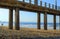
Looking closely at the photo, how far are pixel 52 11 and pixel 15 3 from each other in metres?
10.8

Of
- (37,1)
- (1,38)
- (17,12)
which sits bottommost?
(1,38)

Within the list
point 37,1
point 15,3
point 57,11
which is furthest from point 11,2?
point 57,11

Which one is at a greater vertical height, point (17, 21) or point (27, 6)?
point (27, 6)

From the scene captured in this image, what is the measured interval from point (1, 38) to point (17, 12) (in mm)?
8088

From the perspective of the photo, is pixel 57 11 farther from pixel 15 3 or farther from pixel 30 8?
pixel 15 3

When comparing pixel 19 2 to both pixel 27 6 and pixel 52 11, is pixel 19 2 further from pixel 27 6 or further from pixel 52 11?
pixel 52 11

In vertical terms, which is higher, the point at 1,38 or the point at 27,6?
the point at 27,6

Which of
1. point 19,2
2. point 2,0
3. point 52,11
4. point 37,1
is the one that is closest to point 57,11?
point 52,11

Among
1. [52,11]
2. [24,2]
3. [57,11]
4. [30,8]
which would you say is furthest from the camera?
[57,11]

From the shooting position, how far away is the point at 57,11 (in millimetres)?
30500

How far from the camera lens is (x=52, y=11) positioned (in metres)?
28.5

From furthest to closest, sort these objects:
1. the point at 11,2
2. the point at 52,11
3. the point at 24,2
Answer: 1. the point at 52,11
2. the point at 24,2
3. the point at 11,2

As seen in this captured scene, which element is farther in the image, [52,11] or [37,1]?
[52,11]

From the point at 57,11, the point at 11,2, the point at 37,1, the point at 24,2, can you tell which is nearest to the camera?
the point at 11,2
